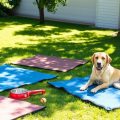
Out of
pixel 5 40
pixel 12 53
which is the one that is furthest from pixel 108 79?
pixel 5 40

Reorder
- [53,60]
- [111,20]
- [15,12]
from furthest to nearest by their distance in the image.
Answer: [15,12] → [111,20] → [53,60]

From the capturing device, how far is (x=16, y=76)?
854 centimetres

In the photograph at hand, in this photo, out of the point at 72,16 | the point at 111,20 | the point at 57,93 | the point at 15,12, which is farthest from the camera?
the point at 15,12

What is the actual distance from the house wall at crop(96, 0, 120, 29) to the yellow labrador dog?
880 cm

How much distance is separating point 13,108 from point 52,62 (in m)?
3.62

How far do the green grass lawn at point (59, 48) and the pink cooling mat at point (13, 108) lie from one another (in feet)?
0.48

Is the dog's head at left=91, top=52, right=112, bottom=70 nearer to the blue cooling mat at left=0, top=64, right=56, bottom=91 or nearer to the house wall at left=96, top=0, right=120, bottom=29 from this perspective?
the blue cooling mat at left=0, top=64, right=56, bottom=91

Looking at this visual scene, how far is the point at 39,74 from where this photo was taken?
28.7 feet

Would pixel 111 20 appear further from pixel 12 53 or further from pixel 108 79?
pixel 108 79

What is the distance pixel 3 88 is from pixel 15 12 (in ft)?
43.5

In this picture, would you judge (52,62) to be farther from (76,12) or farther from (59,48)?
(76,12)

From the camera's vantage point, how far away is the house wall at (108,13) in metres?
16.3

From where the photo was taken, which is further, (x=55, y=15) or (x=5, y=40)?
(x=55, y=15)

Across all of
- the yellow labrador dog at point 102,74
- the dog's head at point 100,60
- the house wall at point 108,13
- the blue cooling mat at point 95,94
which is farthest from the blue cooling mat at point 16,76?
the house wall at point 108,13
